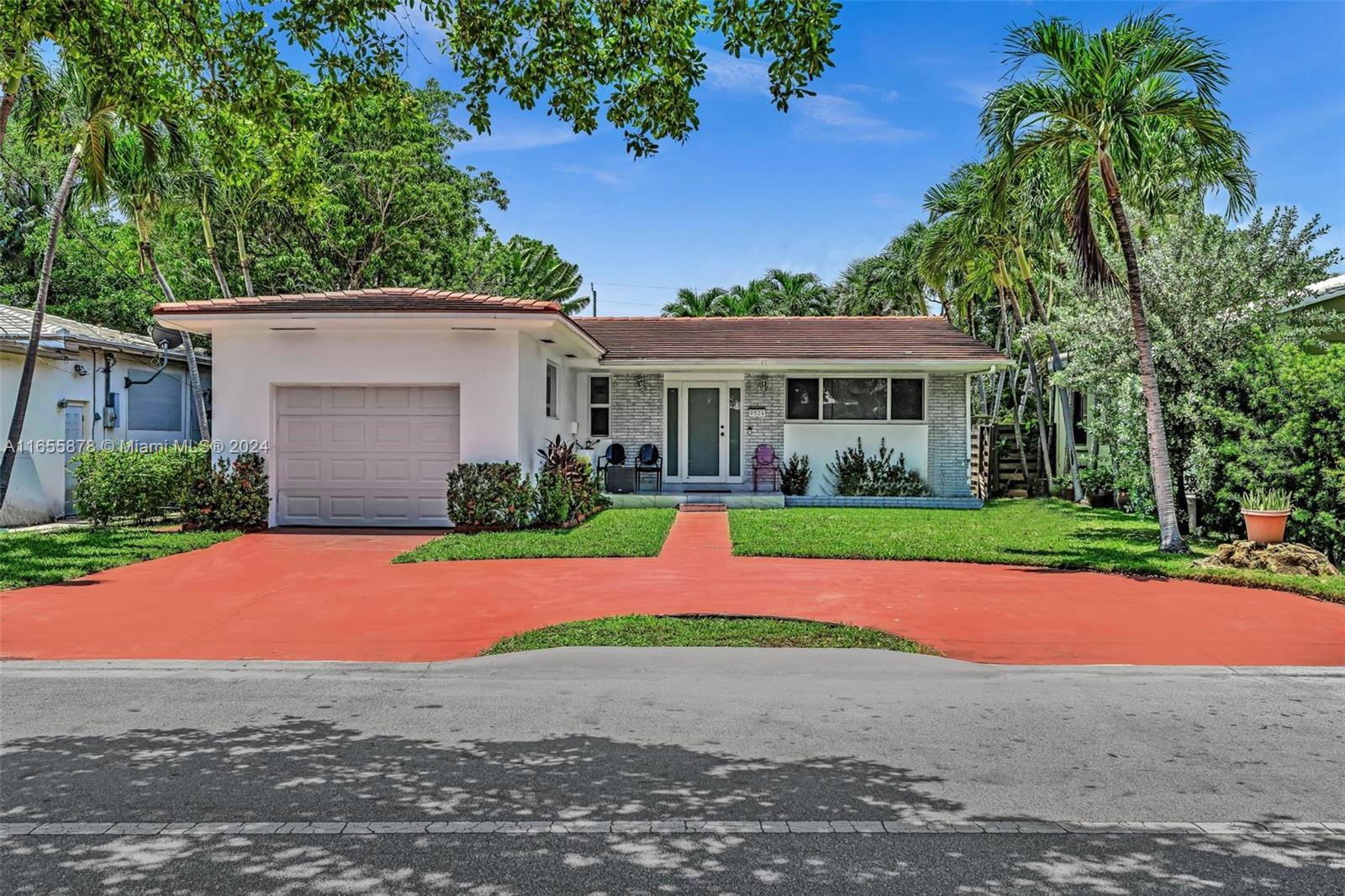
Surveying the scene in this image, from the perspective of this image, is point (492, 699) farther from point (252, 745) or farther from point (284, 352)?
point (284, 352)

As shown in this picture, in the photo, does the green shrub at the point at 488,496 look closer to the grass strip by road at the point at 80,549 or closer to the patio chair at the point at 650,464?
the grass strip by road at the point at 80,549

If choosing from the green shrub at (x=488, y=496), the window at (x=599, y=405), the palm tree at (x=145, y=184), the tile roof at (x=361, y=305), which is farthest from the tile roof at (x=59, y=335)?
the window at (x=599, y=405)

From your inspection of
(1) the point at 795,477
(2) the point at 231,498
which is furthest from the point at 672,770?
(1) the point at 795,477

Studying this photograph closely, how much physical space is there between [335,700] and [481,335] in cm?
941

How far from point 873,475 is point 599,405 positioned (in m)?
6.24

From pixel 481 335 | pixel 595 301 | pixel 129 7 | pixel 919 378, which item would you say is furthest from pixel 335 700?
pixel 595 301

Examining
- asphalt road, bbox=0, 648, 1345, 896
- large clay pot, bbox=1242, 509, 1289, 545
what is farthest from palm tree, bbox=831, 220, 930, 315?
asphalt road, bbox=0, 648, 1345, 896

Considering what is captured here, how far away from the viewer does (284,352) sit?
15.2 meters

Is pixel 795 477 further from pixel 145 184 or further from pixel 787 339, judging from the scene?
pixel 145 184

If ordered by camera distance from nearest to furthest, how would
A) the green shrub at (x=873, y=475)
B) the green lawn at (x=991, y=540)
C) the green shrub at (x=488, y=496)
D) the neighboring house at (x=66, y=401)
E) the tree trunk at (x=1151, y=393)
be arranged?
the green lawn at (x=991, y=540), the tree trunk at (x=1151, y=393), the green shrub at (x=488, y=496), the neighboring house at (x=66, y=401), the green shrub at (x=873, y=475)

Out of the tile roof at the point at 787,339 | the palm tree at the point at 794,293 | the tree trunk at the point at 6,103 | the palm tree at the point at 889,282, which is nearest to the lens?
the tree trunk at the point at 6,103

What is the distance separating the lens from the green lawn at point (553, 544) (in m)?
12.2

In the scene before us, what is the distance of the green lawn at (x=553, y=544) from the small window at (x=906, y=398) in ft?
23.2

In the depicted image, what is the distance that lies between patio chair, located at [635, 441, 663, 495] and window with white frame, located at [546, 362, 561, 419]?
2.75 m
